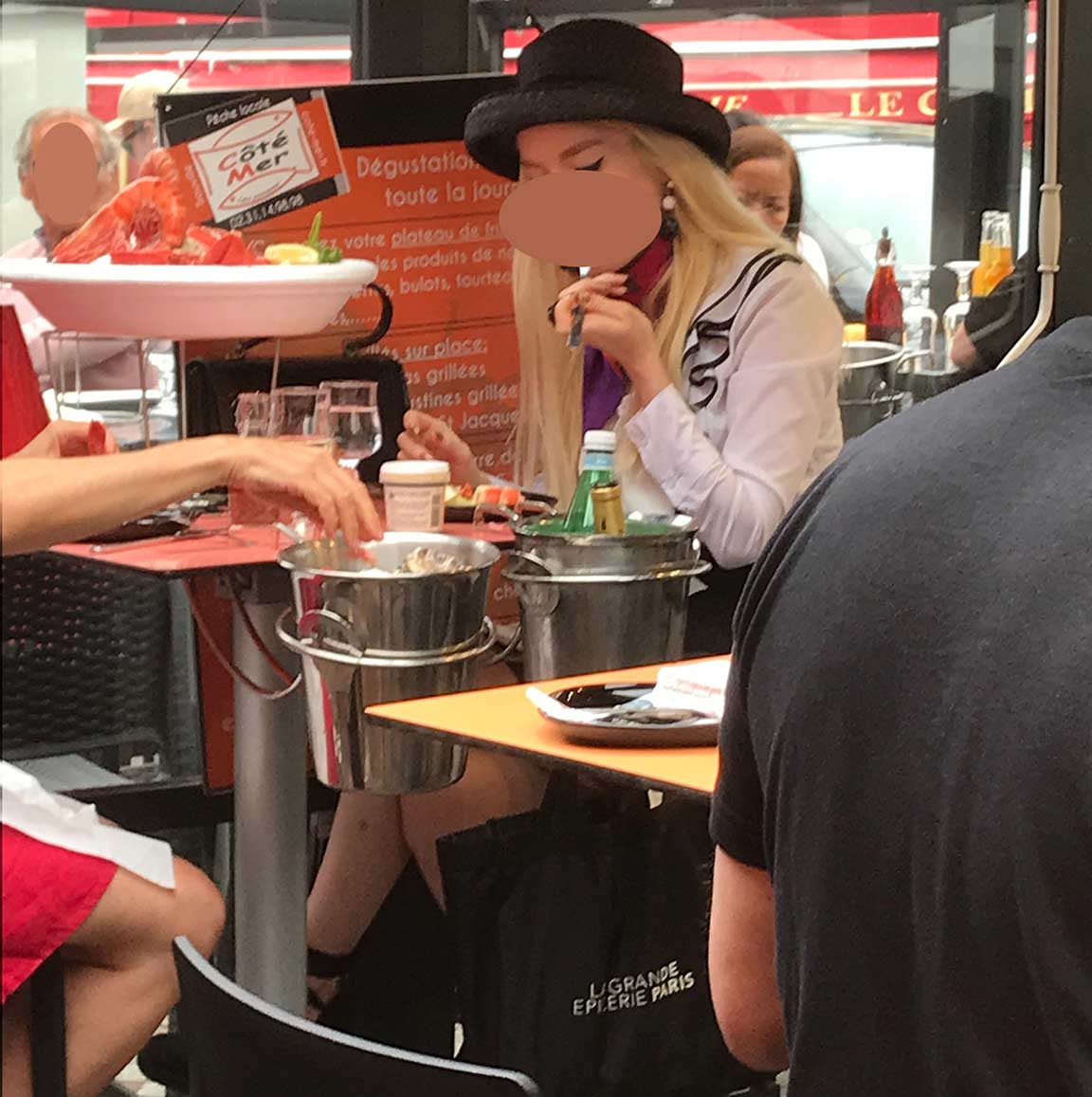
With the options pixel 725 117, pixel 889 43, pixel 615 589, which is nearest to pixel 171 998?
pixel 615 589

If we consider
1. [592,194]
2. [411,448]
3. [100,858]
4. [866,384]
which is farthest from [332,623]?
[866,384]

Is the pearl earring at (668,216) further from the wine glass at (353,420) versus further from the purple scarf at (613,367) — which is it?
the wine glass at (353,420)

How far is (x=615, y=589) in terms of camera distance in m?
1.79

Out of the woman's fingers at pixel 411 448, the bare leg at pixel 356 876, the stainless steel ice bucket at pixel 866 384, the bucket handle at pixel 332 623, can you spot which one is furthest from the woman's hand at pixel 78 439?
the stainless steel ice bucket at pixel 866 384

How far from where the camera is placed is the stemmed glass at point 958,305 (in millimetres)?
2277

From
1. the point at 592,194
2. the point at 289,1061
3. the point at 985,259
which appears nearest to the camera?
the point at 289,1061

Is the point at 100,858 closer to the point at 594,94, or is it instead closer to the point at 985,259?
the point at 594,94

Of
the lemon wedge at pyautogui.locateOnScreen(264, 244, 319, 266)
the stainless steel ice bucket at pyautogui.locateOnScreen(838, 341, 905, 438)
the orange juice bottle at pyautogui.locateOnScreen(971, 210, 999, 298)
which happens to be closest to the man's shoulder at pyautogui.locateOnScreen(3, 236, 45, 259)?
the lemon wedge at pyautogui.locateOnScreen(264, 244, 319, 266)

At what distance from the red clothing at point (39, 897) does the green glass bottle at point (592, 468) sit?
69 centimetres

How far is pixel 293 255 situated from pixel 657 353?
424 millimetres

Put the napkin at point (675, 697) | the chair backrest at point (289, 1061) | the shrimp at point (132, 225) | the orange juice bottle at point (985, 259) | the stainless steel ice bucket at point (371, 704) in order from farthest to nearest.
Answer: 1. the orange juice bottle at point (985, 259)
2. the stainless steel ice bucket at point (371, 704)
3. the shrimp at point (132, 225)
4. the napkin at point (675, 697)
5. the chair backrest at point (289, 1061)

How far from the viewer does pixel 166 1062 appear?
6.54ft

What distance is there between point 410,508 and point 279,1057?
953 mm

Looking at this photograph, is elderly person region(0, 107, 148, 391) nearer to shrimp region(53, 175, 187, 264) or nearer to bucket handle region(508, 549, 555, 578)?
shrimp region(53, 175, 187, 264)
